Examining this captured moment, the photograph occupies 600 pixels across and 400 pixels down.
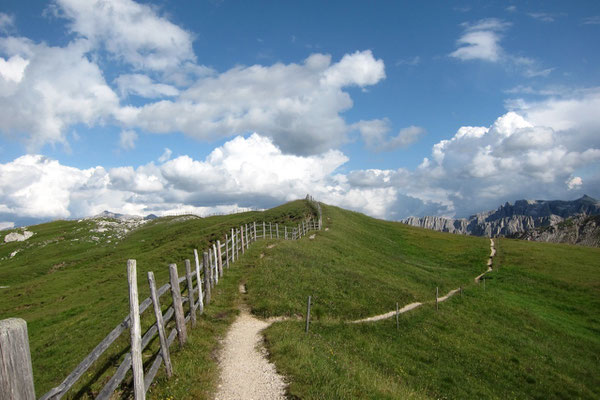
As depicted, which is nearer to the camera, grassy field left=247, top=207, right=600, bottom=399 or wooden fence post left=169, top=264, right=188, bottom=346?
wooden fence post left=169, top=264, right=188, bottom=346

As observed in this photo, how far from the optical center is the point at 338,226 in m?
65.6

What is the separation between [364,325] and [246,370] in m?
11.0

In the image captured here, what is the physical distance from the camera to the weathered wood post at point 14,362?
3.65 meters

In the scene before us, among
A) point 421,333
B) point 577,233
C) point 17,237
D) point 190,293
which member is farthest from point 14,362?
point 577,233

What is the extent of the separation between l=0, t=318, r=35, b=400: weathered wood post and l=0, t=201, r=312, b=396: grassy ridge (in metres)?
9.33

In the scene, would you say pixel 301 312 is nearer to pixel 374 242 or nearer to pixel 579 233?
pixel 374 242

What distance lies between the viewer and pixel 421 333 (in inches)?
913

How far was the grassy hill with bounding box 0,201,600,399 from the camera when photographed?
1385 centimetres

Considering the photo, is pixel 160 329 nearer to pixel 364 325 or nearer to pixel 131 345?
pixel 131 345

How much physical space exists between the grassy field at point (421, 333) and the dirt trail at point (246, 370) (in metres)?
0.57

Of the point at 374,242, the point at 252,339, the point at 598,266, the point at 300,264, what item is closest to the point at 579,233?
the point at 598,266

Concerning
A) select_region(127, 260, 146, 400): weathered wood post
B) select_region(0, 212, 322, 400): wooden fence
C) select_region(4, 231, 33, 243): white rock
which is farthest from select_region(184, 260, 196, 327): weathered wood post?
select_region(4, 231, 33, 243): white rock

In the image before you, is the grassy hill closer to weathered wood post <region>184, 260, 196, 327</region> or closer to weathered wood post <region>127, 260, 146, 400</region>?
weathered wood post <region>184, 260, 196, 327</region>

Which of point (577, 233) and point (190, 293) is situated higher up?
point (190, 293)
